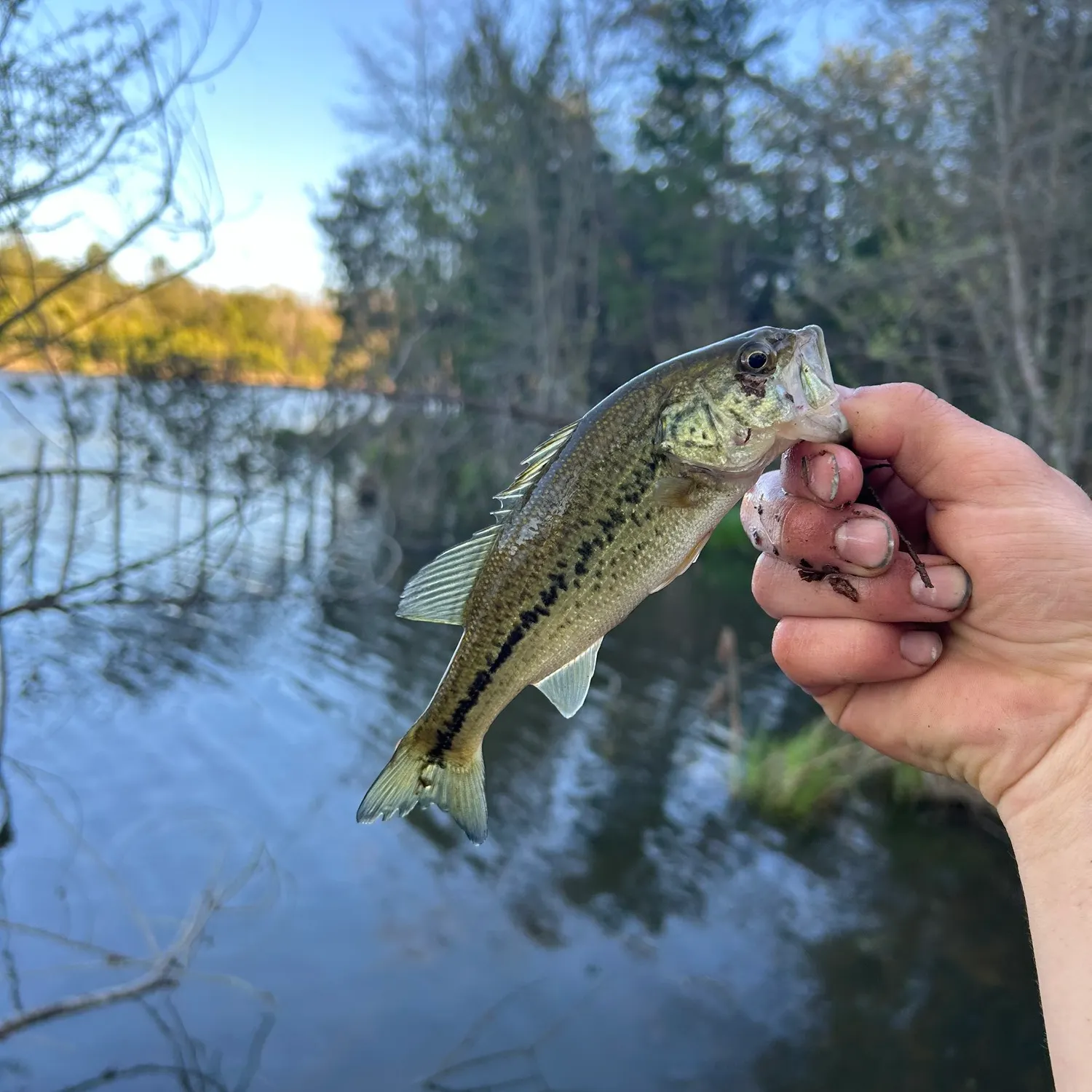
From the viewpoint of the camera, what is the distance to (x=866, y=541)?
2.26 metres

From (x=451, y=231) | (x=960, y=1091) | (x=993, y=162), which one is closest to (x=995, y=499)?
(x=960, y=1091)

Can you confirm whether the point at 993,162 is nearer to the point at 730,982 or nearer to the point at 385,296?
the point at 730,982

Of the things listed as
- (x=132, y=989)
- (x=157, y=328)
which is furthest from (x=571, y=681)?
(x=157, y=328)

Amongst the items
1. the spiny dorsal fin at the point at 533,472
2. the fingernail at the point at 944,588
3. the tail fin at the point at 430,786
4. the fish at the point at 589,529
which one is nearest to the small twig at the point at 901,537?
the fingernail at the point at 944,588

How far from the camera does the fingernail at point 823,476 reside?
2.21 metres

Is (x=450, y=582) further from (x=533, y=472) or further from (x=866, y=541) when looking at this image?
(x=866, y=541)

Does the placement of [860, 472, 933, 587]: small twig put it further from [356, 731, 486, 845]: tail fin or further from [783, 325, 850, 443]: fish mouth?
[356, 731, 486, 845]: tail fin

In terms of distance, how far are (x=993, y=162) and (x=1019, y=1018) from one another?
907 centimetres

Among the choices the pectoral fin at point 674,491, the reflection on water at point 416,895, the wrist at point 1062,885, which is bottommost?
the reflection on water at point 416,895

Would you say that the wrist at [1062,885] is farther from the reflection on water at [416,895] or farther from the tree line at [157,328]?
the tree line at [157,328]

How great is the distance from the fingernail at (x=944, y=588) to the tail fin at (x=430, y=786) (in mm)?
1371

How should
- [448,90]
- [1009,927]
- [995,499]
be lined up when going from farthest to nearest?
[448,90] < [1009,927] < [995,499]

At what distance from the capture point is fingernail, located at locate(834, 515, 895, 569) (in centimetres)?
225

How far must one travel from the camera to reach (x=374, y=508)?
26.0m
